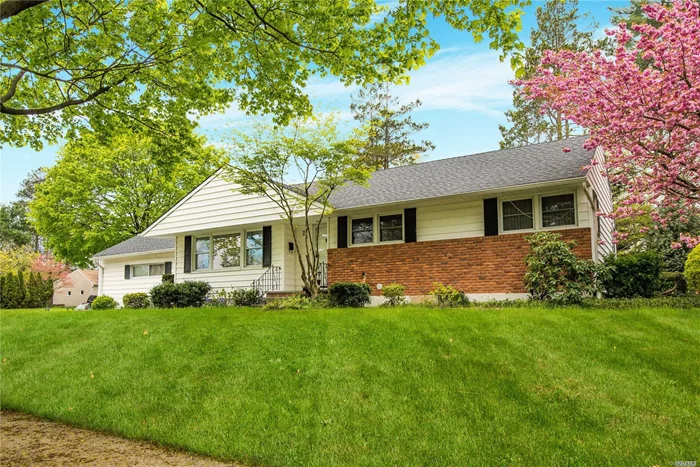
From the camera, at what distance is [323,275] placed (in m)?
15.2

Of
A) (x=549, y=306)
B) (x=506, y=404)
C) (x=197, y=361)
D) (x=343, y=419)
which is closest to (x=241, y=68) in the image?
(x=197, y=361)

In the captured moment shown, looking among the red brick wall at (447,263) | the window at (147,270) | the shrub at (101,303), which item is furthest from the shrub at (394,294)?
the window at (147,270)

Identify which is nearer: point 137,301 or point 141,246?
point 137,301

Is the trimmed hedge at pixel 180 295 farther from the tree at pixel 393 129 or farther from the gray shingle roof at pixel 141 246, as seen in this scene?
the tree at pixel 393 129

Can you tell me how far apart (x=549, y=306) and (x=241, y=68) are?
7.70m

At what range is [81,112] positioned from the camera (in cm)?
934

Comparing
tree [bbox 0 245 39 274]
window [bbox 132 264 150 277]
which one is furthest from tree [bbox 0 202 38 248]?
window [bbox 132 264 150 277]

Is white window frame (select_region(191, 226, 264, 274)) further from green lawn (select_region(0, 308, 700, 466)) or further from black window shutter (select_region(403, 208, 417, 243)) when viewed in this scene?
green lawn (select_region(0, 308, 700, 466))

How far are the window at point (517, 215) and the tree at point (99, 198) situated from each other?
61.8 feet

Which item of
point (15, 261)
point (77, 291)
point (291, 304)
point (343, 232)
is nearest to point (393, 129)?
point (343, 232)

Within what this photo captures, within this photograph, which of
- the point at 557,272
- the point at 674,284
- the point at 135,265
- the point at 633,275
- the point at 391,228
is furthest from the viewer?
the point at 135,265

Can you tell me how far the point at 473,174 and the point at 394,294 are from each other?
4233 millimetres

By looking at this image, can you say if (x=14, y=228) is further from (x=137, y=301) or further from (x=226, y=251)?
(x=226, y=251)

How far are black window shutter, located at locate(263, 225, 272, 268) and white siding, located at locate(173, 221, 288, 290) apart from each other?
10 centimetres
